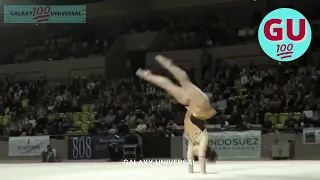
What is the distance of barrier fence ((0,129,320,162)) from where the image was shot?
1187cm

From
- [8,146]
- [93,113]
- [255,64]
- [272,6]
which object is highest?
[272,6]

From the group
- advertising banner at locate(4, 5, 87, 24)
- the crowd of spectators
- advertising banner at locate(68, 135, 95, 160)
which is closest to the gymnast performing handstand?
the crowd of spectators

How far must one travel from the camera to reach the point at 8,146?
15.2 meters

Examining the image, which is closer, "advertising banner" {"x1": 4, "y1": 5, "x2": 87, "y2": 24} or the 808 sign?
the 808 sign

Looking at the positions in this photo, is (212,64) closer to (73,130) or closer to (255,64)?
(255,64)

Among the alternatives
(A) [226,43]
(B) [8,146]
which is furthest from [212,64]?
(B) [8,146]

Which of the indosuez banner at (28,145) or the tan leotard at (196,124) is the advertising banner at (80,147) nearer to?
the indosuez banner at (28,145)

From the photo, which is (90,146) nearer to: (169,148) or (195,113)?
(169,148)

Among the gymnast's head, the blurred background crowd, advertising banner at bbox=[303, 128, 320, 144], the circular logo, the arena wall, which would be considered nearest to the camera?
the gymnast's head

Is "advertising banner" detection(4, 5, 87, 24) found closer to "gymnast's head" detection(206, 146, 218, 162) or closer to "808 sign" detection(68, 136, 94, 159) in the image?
"808 sign" detection(68, 136, 94, 159)

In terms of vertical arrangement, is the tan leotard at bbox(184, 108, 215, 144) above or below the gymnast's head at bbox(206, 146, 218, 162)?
above

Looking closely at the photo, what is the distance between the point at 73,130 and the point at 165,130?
403cm

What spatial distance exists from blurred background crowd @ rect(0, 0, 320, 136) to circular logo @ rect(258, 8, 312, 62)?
688mm

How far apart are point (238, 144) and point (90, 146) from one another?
14.4ft
